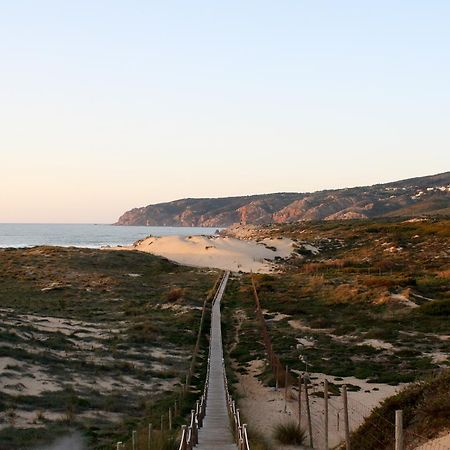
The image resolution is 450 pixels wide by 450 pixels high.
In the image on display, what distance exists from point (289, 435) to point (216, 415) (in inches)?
117

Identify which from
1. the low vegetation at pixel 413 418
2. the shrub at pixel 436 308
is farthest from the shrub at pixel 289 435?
the shrub at pixel 436 308

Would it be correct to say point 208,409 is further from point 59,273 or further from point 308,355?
point 59,273

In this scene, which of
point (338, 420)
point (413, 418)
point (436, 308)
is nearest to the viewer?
point (413, 418)

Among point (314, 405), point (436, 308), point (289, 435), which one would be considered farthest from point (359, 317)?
point (289, 435)

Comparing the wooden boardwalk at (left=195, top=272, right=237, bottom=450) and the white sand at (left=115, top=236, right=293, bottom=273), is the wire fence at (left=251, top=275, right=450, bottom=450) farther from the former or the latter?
the white sand at (left=115, top=236, right=293, bottom=273)

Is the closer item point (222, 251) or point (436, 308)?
point (436, 308)

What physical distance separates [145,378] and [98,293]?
101 feet

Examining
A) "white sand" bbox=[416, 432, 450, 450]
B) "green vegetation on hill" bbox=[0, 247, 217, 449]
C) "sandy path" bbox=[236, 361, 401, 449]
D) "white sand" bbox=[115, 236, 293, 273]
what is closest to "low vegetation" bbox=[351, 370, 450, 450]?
"white sand" bbox=[416, 432, 450, 450]

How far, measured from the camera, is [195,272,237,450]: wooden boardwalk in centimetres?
1338

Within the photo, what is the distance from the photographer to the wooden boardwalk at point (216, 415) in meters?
13.4

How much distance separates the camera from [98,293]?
2080 inches

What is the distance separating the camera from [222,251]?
97625 millimetres

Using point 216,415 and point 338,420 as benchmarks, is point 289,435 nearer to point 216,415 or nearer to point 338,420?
point 338,420

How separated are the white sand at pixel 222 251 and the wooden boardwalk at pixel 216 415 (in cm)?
5407
